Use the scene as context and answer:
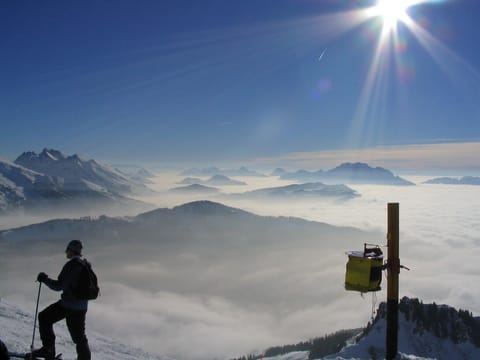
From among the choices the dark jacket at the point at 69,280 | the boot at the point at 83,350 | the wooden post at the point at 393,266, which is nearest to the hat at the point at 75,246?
the dark jacket at the point at 69,280

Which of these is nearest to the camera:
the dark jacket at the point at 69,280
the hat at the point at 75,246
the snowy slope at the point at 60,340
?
the dark jacket at the point at 69,280

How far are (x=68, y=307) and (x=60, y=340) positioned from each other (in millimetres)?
20255

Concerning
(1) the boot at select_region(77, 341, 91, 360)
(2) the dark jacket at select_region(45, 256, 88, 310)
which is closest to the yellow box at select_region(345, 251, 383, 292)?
(2) the dark jacket at select_region(45, 256, 88, 310)

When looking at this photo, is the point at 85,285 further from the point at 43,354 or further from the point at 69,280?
the point at 43,354

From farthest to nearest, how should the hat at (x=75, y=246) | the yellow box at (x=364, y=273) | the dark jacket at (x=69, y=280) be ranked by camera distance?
1. the yellow box at (x=364, y=273)
2. the hat at (x=75, y=246)
3. the dark jacket at (x=69, y=280)

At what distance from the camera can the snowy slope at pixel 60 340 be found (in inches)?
830

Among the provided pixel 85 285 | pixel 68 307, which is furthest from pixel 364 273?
pixel 68 307

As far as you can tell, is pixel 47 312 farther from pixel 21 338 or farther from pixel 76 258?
pixel 21 338

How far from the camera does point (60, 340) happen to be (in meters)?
24.8

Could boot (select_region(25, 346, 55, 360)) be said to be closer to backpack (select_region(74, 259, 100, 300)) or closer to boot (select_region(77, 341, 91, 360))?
boot (select_region(77, 341, 91, 360))

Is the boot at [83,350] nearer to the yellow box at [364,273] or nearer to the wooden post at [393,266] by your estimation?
the yellow box at [364,273]

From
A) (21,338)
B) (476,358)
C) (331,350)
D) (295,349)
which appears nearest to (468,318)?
(476,358)

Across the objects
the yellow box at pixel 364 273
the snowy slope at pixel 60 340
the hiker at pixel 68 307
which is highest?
the yellow box at pixel 364 273

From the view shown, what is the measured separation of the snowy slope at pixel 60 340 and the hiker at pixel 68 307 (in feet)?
34.4
